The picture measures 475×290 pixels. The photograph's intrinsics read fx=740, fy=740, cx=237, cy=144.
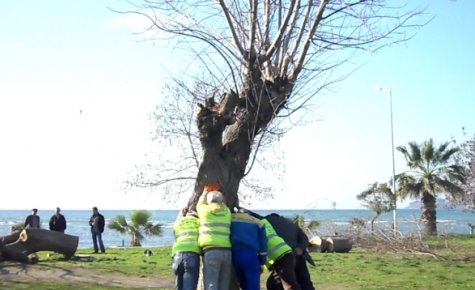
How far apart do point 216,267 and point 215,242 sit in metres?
0.34

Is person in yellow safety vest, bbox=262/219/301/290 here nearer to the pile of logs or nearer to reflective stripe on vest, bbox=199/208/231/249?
reflective stripe on vest, bbox=199/208/231/249

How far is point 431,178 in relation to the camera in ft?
133

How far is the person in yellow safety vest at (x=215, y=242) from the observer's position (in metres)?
10.1

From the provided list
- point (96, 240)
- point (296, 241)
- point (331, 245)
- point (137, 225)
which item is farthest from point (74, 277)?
point (137, 225)

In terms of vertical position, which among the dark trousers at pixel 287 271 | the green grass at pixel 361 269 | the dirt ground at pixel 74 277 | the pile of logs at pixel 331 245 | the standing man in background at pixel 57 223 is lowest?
the dirt ground at pixel 74 277

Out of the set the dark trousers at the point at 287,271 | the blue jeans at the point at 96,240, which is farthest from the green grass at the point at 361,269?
the dark trousers at the point at 287,271

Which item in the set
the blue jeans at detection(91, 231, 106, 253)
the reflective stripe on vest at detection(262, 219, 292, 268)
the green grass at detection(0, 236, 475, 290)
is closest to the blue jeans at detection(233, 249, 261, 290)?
the reflective stripe on vest at detection(262, 219, 292, 268)

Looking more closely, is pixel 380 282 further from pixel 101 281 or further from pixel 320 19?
pixel 320 19

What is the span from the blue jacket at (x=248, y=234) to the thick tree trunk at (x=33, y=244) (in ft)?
36.1

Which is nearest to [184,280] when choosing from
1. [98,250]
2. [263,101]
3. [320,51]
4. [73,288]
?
[263,101]

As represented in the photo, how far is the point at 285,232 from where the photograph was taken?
11375mm

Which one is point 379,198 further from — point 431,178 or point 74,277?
point 74,277

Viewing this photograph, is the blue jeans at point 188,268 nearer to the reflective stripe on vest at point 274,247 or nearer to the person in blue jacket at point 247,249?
the person in blue jacket at point 247,249

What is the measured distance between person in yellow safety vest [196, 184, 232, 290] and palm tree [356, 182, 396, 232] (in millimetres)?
28867
